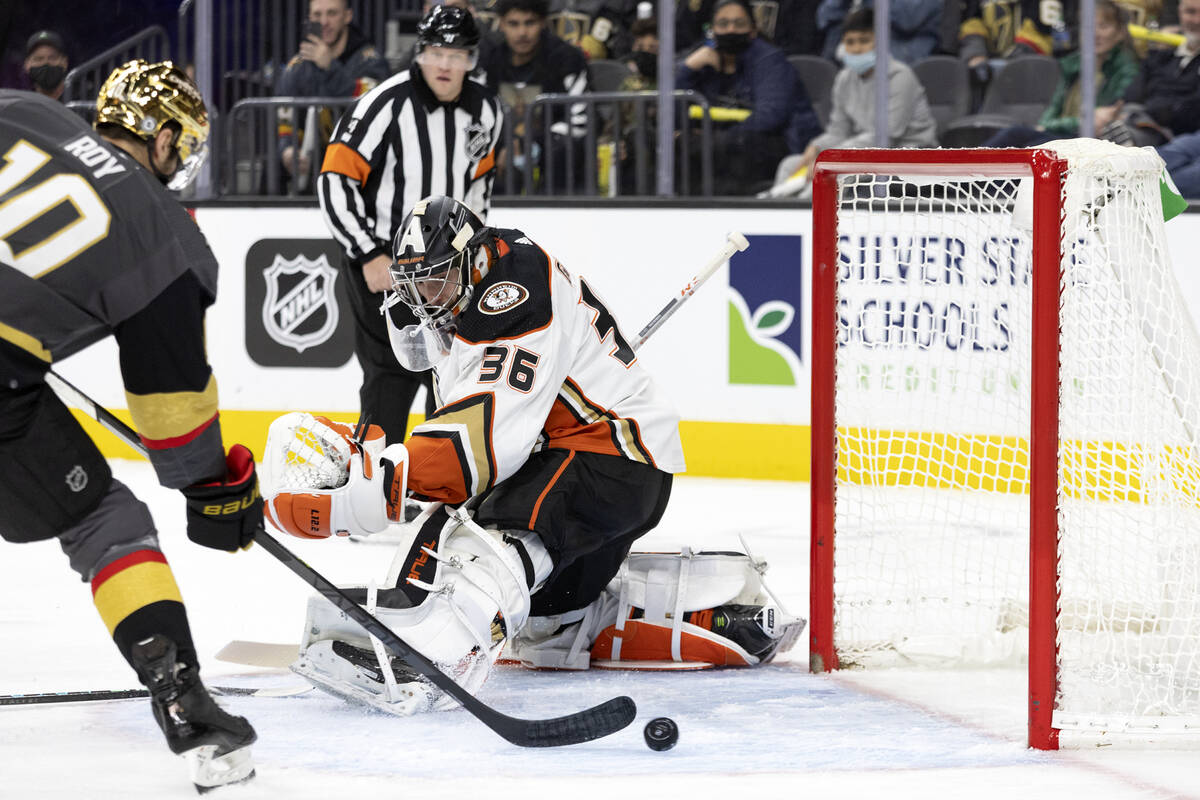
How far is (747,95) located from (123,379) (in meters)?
3.55

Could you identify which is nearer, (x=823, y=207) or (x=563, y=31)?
(x=823, y=207)

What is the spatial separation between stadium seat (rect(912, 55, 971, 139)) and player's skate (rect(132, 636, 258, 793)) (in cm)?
355

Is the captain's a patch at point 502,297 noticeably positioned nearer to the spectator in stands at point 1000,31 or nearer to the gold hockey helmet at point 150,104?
the gold hockey helmet at point 150,104

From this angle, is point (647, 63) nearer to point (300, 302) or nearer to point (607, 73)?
point (607, 73)

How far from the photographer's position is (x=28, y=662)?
286cm

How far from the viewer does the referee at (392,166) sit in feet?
13.0

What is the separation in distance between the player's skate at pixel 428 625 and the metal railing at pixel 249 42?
3278 millimetres

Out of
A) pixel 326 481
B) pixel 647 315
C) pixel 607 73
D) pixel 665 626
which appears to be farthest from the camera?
pixel 607 73

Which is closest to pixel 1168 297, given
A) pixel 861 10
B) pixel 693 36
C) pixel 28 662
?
pixel 28 662

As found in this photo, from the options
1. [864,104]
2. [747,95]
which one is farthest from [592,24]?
[864,104]

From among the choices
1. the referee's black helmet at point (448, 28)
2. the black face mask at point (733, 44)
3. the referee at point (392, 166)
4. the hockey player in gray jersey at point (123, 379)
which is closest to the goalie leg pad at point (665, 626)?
the hockey player in gray jersey at point (123, 379)

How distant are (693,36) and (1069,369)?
10.5 ft

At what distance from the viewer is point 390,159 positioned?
4.00m

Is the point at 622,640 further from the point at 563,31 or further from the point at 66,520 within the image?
the point at 563,31
